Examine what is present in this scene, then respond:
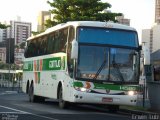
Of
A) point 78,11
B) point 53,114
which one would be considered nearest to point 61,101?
point 53,114

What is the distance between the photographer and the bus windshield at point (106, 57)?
21266 millimetres

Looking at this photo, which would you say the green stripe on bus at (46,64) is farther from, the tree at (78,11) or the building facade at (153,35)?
the tree at (78,11)

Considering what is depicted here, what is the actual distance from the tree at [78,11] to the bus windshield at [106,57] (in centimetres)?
2000

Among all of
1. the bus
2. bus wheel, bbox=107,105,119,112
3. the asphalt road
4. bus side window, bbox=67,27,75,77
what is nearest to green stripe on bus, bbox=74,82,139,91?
the bus

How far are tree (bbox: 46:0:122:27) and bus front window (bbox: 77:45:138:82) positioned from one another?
20.3 m

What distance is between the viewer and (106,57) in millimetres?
21422

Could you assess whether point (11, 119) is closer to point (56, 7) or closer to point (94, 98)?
point (94, 98)

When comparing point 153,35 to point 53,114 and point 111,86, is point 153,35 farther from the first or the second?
point 53,114

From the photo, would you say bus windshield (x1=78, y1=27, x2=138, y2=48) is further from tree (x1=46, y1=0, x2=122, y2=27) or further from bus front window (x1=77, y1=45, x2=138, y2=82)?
tree (x1=46, y1=0, x2=122, y2=27)

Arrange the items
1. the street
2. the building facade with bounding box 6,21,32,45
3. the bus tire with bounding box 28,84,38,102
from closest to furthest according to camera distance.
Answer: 1. the street
2. the bus tire with bounding box 28,84,38,102
3. the building facade with bounding box 6,21,32,45

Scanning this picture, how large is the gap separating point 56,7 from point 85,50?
2389 centimetres

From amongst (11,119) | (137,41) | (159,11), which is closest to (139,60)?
(137,41)

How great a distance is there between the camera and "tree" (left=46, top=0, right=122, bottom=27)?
4291 cm

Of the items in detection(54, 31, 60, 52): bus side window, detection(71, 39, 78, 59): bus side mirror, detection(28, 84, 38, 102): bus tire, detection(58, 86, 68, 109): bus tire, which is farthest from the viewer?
detection(28, 84, 38, 102): bus tire
